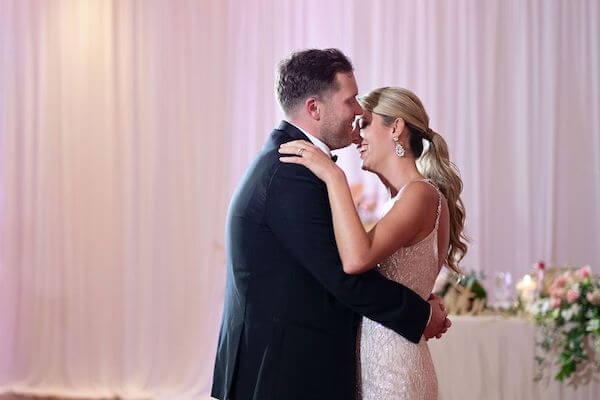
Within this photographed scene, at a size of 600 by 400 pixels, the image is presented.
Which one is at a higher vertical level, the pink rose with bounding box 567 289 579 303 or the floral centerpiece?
the pink rose with bounding box 567 289 579 303

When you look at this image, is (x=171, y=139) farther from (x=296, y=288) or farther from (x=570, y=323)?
(x=296, y=288)

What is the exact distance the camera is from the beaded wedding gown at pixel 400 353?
105 inches

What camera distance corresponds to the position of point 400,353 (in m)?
2.67

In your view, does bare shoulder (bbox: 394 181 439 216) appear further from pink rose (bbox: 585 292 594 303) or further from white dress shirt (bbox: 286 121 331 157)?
pink rose (bbox: 585 292 594 303)

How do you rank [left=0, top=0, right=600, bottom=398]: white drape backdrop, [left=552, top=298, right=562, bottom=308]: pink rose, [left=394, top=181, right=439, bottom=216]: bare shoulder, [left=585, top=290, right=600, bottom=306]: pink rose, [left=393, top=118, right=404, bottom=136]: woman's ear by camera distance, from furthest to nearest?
1. [left=0, top=0, right=600, bottom=398]: white drape backdrop
2. [left=552, top=298, right=562, bottom=308]: pink rose
3. [left=585, top=290, right=600, bottom=306]: pink rose
4. [left=393, top=118, right=404, bottom=136]: woman's ear
5. [left=394, top=181, right=439, bottom=216]: bare shoulder

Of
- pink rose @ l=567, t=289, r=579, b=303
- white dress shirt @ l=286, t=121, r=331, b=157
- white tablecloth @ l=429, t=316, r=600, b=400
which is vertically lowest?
white tablecloth @ l=429, t=316, r=600, b=400

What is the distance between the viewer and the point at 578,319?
4.44m

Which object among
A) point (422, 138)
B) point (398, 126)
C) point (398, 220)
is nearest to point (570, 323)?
point (422, 138)

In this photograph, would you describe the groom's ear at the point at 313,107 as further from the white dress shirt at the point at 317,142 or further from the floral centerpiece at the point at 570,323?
the floral centerpiece at the point at 570,323

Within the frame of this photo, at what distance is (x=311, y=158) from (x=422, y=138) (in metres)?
0.60

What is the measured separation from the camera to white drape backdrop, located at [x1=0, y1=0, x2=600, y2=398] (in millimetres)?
6996

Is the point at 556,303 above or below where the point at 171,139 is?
below

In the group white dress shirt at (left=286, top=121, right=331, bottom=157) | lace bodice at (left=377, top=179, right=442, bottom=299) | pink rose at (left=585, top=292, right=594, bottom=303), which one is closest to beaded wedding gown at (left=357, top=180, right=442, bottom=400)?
lace bodice at (left=377, top=179, right=442, bottom=299)

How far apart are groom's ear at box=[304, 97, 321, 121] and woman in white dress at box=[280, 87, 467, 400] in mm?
100
